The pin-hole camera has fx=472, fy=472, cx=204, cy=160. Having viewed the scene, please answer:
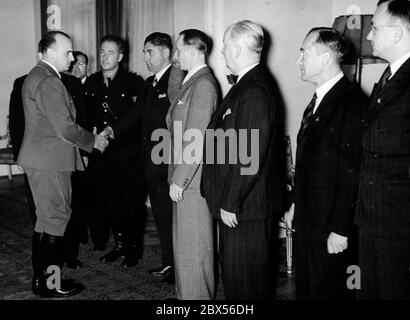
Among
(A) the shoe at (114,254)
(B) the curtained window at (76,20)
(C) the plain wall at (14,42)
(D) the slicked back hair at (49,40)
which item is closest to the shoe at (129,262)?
(A) the shoe at (114,254)

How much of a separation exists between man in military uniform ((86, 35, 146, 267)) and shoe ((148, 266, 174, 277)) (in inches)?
10.0

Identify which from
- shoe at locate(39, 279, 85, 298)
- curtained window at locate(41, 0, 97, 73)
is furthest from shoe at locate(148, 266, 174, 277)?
curtained window at locate(41, 0, 97, 73)

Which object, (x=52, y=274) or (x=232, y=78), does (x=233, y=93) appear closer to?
(x=232, y=78)

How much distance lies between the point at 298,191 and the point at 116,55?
1.97 m

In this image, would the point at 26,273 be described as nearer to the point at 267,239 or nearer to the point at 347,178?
the point at 267,239

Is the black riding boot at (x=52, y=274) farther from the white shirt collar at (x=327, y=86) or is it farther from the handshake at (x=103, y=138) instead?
the white shirt collar at (x=327, y=86)

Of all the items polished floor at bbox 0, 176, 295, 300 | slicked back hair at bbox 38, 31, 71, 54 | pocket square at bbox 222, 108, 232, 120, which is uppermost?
A: slicked back hair at bbox 38, 31, 71, 54

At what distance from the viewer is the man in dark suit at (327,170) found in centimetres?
196

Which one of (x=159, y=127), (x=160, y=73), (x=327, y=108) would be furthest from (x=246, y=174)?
(x=160, y=73)

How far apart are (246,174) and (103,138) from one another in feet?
4.99

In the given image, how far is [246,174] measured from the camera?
6.89ft

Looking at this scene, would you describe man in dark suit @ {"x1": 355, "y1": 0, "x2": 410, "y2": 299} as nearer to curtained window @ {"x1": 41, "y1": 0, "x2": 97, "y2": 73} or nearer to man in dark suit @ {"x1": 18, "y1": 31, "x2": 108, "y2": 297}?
man in dark suit @ {"x1": 18, "y1": 31, "x2": 108, "y2": 297}

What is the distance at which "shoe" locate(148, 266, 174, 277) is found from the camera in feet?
10.5
